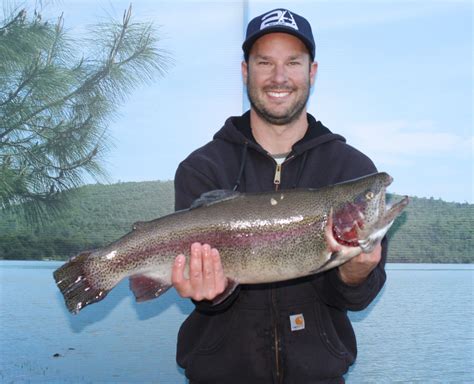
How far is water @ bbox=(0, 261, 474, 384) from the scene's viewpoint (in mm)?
3684

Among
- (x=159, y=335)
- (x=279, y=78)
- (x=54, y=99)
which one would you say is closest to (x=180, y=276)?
(x=279, y=78)

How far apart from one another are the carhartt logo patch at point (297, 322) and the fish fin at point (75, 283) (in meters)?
0.85

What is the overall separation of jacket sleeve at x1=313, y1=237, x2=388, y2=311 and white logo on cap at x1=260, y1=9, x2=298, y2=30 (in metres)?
1.17

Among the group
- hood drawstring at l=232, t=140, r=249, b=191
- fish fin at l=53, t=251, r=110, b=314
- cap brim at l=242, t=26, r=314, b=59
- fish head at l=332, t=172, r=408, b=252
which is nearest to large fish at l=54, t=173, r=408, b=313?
fish head at l=332, t=172, r=408, b=252

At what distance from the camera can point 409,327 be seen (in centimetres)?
372

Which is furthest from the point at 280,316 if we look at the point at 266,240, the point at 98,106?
the point at 98,106

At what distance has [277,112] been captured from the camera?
290 cm

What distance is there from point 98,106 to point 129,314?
Answer: 4.57 ft

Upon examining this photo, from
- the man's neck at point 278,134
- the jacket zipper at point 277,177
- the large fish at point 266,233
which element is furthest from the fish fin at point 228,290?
the man's neck at point 278,134

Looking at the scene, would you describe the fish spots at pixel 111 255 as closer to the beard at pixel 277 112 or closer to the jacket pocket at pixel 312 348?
the jacket pocket at pixel 312 348

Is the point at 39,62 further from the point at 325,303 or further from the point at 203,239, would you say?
the point at 325,303

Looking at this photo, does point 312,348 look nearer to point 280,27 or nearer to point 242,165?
point 242,165

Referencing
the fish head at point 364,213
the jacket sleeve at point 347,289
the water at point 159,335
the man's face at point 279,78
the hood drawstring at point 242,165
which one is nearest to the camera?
the fish head at point 364,213

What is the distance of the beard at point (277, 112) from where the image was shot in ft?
9.52
